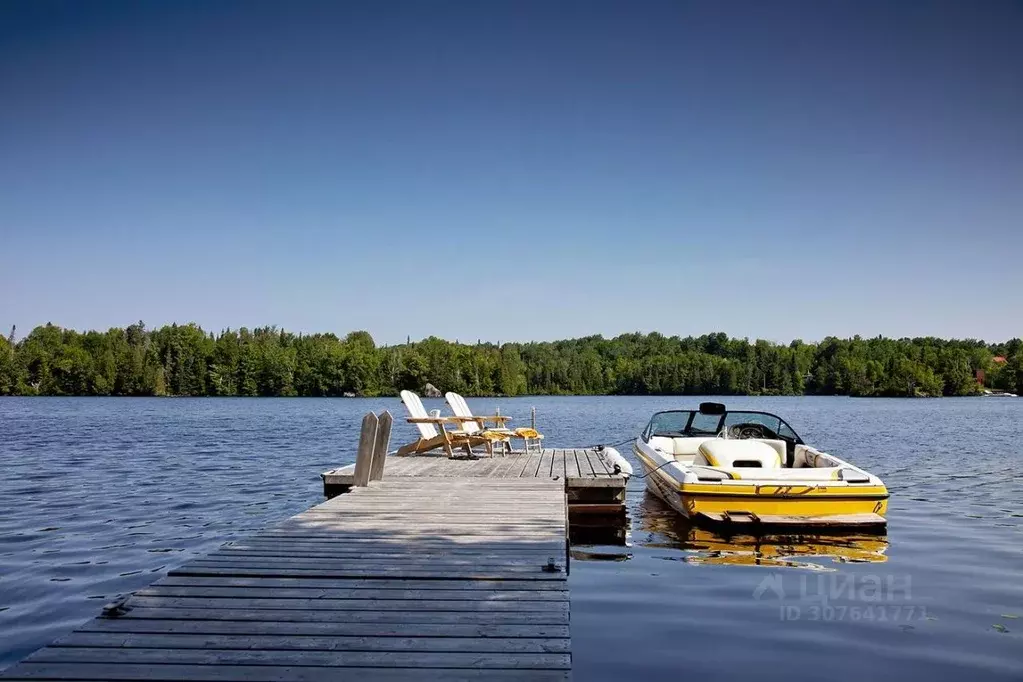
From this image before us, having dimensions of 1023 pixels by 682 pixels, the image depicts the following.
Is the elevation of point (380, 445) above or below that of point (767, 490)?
above

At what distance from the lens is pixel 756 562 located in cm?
922

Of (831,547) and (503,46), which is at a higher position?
(503,46)

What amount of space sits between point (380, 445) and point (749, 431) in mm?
5874

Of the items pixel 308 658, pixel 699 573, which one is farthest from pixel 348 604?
pixel 699 573

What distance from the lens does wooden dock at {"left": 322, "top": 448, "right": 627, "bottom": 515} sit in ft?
36.7

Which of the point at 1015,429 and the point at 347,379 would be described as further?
the point at 347,379

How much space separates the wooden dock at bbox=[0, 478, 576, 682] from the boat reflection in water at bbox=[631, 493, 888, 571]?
2769mm

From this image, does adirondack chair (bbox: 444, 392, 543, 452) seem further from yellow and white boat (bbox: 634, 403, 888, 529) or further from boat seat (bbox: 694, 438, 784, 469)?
boat seat (bbox: 694, 438, 784, 469)

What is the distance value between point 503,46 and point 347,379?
88106 millimetres

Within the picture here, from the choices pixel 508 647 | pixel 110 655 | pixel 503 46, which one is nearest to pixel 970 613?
pixel 508 647

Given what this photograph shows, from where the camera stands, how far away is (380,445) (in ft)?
35.9

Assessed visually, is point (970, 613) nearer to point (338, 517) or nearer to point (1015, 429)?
point (338, 517)

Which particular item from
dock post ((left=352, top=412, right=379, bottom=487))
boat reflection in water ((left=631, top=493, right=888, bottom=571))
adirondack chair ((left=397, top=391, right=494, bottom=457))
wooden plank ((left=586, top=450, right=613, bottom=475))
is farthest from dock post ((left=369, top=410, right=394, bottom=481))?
boat reflection in water ((left=631, top=493, right=888, bottom=571))

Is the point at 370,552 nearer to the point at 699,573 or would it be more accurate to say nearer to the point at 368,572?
the point at 368,572
